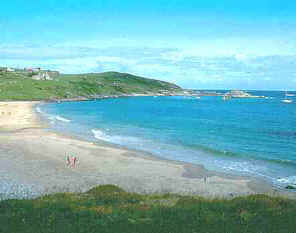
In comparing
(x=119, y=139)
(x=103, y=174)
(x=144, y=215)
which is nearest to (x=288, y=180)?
(x=103, y=174)

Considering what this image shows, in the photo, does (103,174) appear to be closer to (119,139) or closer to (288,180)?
(288,180)

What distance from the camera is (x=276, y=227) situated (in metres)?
14.7

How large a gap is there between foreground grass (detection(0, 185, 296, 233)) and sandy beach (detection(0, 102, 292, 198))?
22.5ft

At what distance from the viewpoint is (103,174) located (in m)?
33.0

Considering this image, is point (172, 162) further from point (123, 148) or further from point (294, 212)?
point (294, 212)

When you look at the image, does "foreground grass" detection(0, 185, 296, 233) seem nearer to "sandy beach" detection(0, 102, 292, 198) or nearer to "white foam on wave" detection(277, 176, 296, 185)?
"sandy beach" detection(0, 102, 292, 198)

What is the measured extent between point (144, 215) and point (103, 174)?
56.6 feet

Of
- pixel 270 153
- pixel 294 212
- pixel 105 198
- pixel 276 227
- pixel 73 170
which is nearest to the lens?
pixel 276 227

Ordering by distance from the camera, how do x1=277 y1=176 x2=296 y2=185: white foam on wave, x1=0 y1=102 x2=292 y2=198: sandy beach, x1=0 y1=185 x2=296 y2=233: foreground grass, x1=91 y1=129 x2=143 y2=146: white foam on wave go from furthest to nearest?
x1=91 y1=129 x2=143 y2=146: white foam on wave
x1=277 y1=176 x2=296 y2=185: white foam on wave
x1=0 y1=102 x2=292 y2=198: sandy beach
x1=0 y1=185 x2=296 y2=233: foreground grass

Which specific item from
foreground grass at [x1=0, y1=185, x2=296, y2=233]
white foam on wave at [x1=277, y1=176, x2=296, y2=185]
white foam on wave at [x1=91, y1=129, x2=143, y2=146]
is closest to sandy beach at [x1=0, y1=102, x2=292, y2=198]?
white foam on wave at [x1=277, y1=176, x2=296, y2=185]

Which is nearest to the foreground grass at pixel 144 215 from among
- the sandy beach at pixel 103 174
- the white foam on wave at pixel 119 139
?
the sandy beach at pixel 103 174

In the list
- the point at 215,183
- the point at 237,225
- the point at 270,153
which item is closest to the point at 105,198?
the point at 237,225

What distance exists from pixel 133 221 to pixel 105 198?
16.7 ft

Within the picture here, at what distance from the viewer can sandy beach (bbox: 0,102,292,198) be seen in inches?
1084
